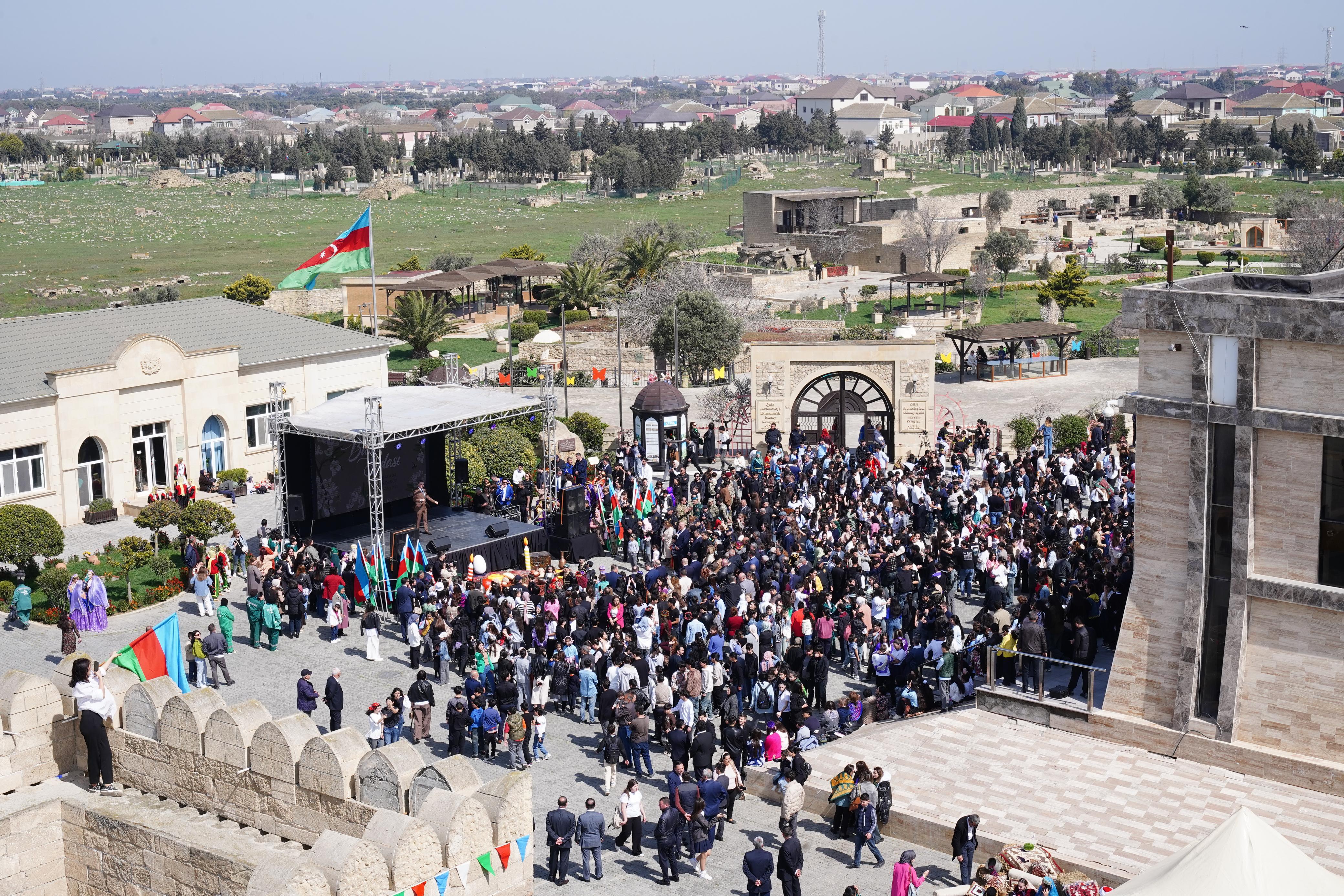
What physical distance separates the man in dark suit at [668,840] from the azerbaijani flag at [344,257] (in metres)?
24.6

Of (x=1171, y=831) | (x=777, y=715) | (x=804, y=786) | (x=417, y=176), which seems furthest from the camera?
(x=417, y=176)

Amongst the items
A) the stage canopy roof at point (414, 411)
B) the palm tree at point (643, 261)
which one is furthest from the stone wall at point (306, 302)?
the stage canopy roof at point (414, 411)

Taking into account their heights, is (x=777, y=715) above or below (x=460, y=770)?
below

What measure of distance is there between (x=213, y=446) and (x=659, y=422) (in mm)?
10695

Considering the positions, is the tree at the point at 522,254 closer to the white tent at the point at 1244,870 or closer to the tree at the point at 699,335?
the tree at the point at 699,335

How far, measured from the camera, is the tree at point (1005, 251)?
65500mm

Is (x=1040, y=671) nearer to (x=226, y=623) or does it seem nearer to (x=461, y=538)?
(x=226, y=623)

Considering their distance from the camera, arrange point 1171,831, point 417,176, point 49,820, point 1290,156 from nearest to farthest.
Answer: point 49,820, point 1171,831, point 1290,156, point 417,176

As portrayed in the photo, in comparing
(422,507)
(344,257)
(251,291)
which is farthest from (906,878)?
(251,291)

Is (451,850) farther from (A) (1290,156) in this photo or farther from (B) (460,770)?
(A) (1290,156)

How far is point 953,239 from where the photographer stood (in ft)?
240

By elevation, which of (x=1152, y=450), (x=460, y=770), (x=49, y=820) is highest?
(x=1152, y=450)

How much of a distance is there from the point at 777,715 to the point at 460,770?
707cm

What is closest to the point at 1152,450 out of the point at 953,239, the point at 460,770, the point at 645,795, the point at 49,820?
the point at 645,795
